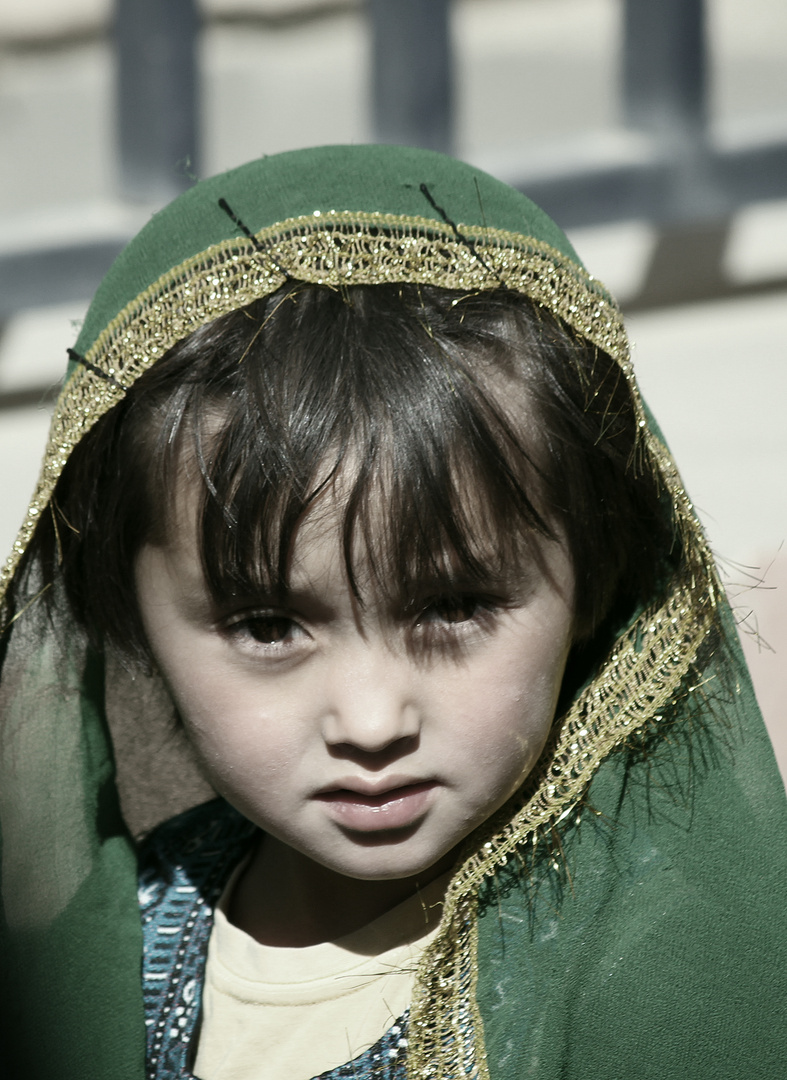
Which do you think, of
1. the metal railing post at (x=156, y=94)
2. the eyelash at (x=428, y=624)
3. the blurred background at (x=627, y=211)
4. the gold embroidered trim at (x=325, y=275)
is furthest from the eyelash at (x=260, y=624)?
the metal railing post at (x=156, y=94)

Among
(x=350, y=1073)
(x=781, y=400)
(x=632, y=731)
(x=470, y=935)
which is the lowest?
(x=350, y=1073)

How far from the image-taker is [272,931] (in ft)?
4.01

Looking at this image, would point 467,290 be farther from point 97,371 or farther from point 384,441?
point 97,371

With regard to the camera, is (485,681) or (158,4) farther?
(158,4)

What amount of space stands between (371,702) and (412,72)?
2312mm

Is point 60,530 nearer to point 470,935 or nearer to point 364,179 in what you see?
point 364,179

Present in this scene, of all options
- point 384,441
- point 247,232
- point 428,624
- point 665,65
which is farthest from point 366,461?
point 665,65

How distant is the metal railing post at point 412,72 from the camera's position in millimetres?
2855

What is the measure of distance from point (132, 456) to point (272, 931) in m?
0.52

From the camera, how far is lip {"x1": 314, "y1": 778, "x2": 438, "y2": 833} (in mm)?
994

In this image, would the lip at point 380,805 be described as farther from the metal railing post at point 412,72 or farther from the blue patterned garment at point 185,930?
the metal railing post at point 412,72

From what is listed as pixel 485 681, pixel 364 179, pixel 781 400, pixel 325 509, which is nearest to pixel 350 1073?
pixel 485 681

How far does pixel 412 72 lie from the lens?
9.46 feet

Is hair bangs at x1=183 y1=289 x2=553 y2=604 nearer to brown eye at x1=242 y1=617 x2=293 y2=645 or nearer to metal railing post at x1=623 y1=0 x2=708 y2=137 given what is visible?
brown eye at x1=242 y1=617 x2=293 y2=645
